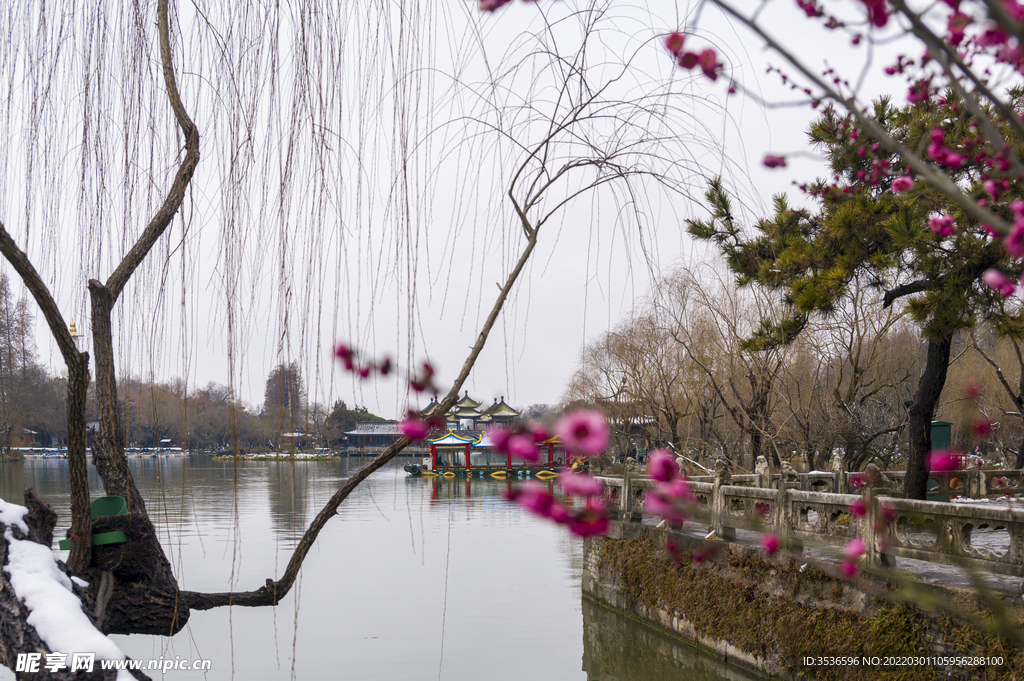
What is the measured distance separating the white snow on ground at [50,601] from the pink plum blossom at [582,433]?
1391 mm

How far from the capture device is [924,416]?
726cm

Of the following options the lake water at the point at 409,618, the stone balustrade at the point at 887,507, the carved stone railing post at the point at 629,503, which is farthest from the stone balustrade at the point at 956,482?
the lake water at the point at 409,618

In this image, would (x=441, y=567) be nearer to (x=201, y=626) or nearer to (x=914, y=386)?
(x=201, y=626)

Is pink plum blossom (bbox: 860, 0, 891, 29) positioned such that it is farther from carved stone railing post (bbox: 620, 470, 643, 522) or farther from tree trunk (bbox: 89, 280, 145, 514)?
carved stone railing post (bbox: 620, 470, 643, 522)

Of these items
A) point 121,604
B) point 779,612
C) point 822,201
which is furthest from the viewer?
point 822,201

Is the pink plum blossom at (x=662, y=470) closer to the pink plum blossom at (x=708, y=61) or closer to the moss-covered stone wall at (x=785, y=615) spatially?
the pink plum blossom at (x=708, y=61)

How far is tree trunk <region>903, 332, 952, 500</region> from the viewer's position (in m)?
7.18

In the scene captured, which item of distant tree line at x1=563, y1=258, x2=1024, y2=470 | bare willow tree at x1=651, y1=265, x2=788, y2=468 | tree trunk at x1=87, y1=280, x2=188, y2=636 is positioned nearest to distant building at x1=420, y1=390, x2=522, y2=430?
distant tree line at x1=563, y1=258, x2=1024, y2=470

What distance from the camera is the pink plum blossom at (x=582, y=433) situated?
0.73 meters

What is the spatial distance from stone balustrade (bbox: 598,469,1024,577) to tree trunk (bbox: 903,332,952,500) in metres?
0.26

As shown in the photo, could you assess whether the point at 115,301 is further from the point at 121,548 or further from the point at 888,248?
the point at 888,248

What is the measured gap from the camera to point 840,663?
218 inches

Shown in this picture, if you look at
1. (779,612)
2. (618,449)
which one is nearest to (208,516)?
(618,449)

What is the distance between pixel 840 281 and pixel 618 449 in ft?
60.3
